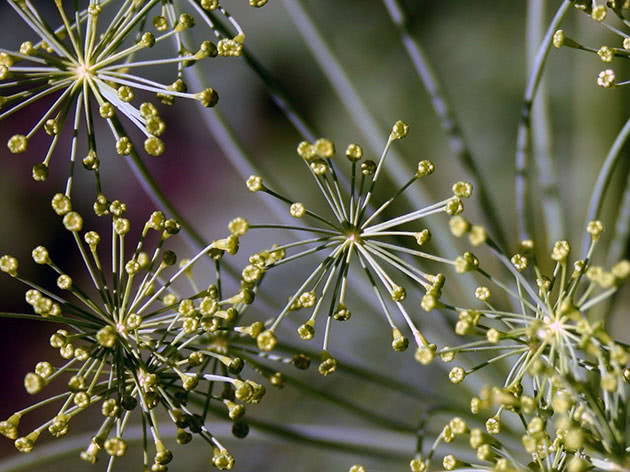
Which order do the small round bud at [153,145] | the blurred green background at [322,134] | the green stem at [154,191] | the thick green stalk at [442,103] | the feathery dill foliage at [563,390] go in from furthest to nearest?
the blurred green background at [322,134]
the thick green stalk at [442,103]
the green stem at [154,191]
the small round bud at [153,145]
the feathery dill foliage at [563,390]

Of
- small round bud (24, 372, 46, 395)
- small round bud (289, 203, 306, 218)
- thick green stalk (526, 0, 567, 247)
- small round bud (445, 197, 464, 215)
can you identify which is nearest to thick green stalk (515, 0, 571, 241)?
thick green stalk (526, 0, 567, 247)

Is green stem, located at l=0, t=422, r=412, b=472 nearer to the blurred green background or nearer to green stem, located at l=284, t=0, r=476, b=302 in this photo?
green stem, located at l=284, t=0, r=476, b=302

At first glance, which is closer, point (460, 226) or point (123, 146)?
point (460, 226)

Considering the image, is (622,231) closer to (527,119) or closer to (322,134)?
(527,119)

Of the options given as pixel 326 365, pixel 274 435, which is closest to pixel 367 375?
pixel 274 435

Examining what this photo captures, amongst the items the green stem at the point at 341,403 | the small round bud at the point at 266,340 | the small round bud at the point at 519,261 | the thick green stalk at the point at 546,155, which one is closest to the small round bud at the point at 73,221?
the small round bud at the point at 266,340

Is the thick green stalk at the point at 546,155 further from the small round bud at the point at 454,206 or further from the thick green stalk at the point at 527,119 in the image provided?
the small round bud at the point at 454,206
